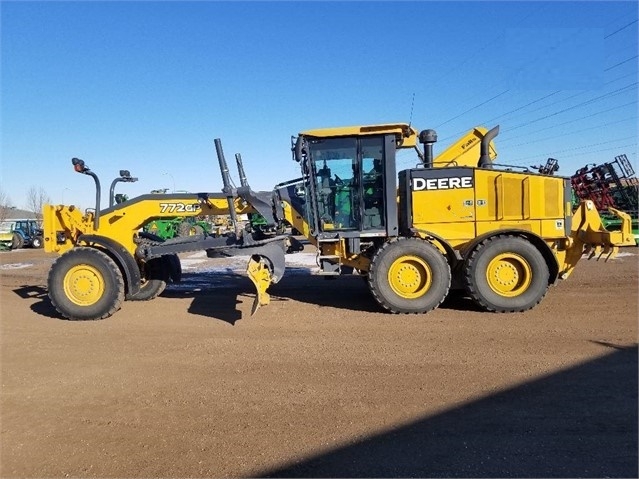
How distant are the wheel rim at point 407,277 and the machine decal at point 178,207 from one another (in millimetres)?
3494

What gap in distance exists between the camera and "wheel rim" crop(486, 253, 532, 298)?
303 inches

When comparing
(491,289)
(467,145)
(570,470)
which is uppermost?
(467,145)

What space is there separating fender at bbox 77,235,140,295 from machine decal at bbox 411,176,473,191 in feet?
15.5

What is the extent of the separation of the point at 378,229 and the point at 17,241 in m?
28.8

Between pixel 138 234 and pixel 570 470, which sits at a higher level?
pixel 138 234

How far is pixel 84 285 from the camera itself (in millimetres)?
7820

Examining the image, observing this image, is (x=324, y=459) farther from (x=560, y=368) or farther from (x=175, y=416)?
(x=560, y=368)

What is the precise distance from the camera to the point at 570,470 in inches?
125

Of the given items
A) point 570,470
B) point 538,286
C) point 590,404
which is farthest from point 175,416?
point 538,286

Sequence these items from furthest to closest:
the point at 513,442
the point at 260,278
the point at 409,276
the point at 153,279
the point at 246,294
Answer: the point at 246,294, the point at 153,279, the point at 409,276, the point at 260,278, the point at 513,442

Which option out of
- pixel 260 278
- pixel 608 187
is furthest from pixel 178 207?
pixel 608 187

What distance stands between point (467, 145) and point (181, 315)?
5.78m

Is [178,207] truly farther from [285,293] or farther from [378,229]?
[378,229]

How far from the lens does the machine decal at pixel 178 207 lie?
8.48 meters
